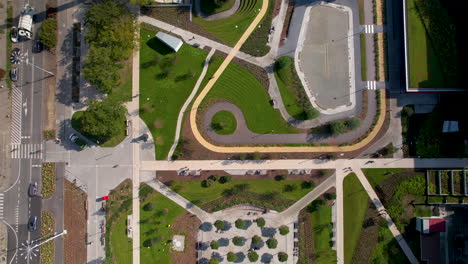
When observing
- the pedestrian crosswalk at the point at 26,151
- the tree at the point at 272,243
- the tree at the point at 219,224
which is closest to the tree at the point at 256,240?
the tree at the point at 272,243

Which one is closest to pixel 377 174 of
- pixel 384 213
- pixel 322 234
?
pixel 384 213

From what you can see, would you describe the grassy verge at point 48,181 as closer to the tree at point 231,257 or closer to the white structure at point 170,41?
the white structure at point 170,41

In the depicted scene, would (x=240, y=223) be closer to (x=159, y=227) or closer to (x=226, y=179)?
→ (x=226, y=179)

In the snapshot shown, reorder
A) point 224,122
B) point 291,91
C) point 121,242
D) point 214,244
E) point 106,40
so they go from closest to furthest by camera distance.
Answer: point 106,40, point 214,244, point 224,122, point 291,91, point 121,242

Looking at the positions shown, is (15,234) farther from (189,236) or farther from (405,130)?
(405,130)

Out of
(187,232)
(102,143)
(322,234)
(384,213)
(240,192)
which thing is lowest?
(322,234)

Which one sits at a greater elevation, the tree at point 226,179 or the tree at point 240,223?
the tree at point 226,179

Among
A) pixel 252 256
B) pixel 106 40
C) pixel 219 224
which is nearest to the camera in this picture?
pixel 106 40
